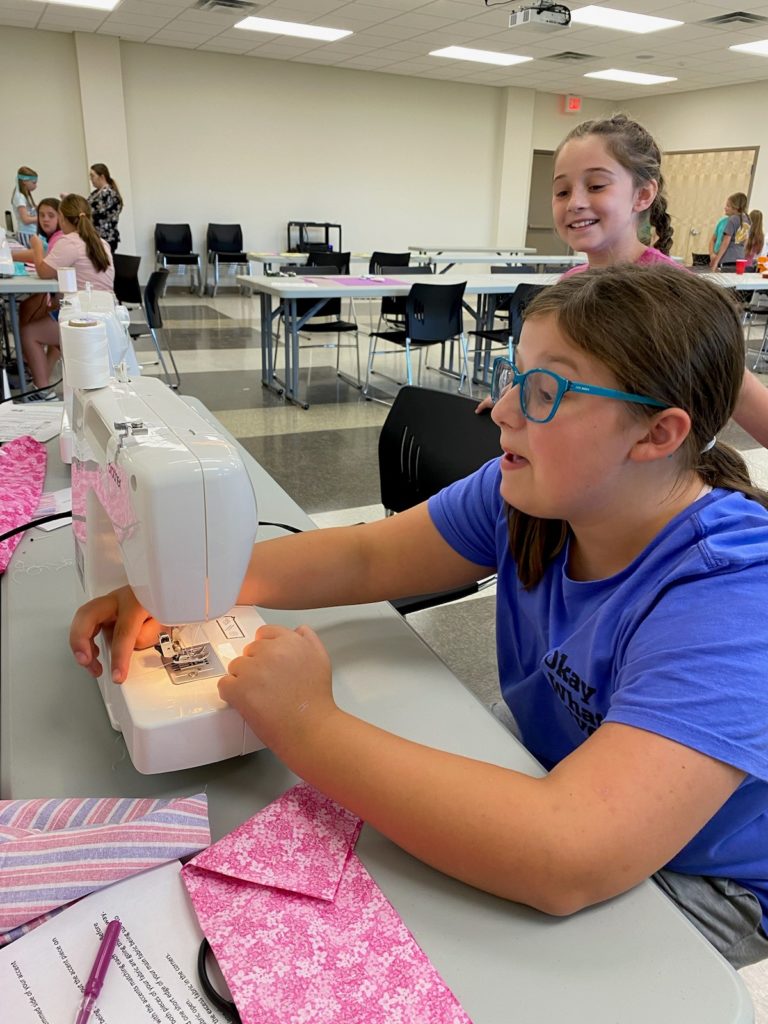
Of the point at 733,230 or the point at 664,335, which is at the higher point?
the point at 733,230

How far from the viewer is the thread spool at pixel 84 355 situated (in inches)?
45.5

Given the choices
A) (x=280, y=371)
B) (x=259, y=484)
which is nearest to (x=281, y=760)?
(x=259, y=484)

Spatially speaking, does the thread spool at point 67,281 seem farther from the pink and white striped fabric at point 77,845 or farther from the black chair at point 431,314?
the black chair at point 431,314

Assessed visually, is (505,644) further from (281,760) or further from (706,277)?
(706,277)

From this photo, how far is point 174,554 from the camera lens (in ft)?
2.09

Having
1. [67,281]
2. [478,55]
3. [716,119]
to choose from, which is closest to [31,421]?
[67,281]

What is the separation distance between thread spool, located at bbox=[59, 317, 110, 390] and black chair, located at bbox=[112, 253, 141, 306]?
477cm

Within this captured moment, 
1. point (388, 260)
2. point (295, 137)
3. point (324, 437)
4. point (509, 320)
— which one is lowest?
point (324, 437)

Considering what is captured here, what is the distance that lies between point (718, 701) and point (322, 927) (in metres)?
0.35

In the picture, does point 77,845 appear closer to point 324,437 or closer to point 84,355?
point 84,355

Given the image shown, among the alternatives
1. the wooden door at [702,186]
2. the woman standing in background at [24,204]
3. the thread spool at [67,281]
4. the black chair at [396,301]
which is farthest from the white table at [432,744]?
the wooden door at [702,186]

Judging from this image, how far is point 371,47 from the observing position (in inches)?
336

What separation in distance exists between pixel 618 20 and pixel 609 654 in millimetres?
8405

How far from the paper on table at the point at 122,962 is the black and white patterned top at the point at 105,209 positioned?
7811 mm
